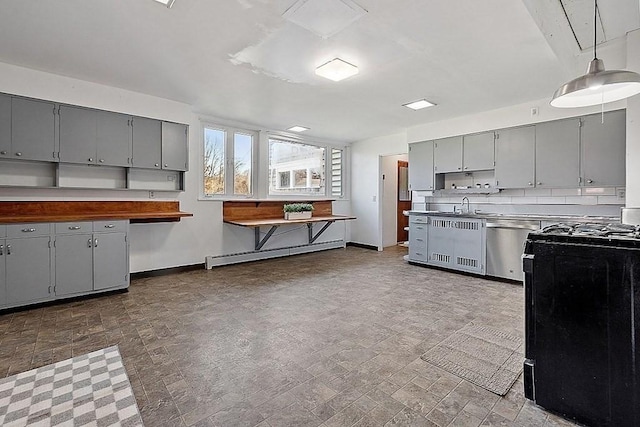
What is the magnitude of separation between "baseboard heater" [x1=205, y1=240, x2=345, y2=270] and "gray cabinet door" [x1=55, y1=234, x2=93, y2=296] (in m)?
1.85

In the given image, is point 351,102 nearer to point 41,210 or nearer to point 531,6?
point 531,6

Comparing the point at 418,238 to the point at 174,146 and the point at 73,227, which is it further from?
the point at 73,227

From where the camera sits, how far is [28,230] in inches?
133

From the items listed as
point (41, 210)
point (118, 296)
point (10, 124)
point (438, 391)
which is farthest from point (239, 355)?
point (10, 124)

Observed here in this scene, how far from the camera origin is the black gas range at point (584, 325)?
5.08 feet

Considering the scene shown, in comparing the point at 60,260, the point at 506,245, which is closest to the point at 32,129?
the point at 60,260

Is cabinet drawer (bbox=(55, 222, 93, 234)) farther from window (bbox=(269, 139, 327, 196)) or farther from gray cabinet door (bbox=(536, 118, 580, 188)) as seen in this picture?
gray cabinet door (bbox=(536, 118, 580, 188))

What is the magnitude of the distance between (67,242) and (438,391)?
4097 mm

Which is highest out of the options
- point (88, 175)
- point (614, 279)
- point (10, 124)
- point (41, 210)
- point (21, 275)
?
point (10, 124)

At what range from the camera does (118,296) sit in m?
3.88

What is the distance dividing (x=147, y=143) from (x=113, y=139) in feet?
1.36

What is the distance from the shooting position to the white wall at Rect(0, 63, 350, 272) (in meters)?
3.72

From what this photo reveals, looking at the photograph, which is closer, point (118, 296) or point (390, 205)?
point (118, 296)

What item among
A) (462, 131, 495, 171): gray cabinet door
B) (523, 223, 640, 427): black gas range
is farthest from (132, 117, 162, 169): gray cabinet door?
(462, 131, 495, 171): gray cabinet door
